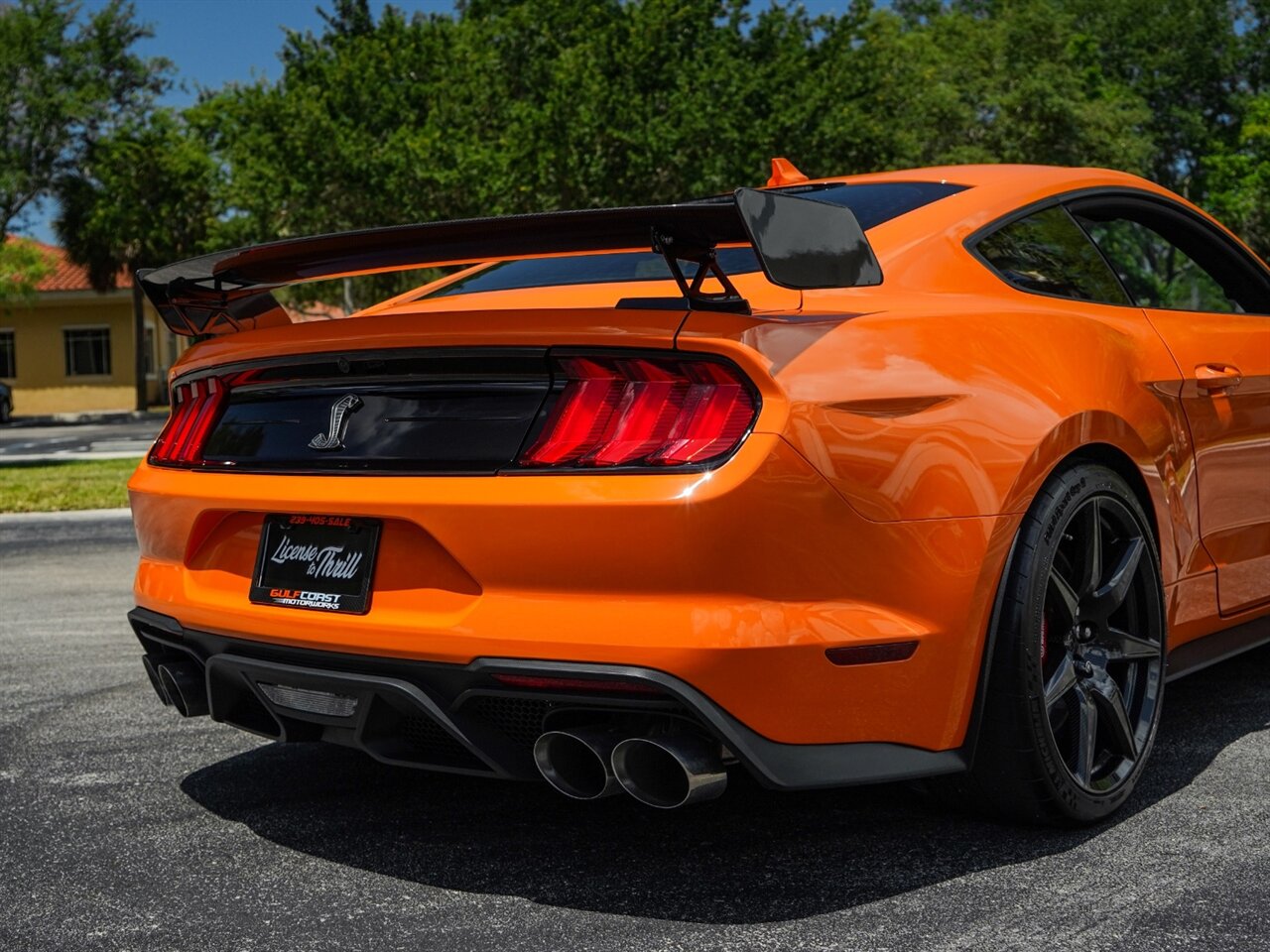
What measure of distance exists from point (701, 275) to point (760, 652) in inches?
27.4

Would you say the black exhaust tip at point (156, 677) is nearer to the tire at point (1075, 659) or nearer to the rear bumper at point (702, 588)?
the rear bumper at point (702, 588)

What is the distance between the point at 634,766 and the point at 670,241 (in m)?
0.95

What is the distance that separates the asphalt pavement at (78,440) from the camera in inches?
847

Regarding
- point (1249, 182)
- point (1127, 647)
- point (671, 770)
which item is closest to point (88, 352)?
point (1249, 182)

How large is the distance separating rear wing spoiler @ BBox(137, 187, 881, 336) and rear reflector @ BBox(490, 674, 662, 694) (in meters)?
0.70

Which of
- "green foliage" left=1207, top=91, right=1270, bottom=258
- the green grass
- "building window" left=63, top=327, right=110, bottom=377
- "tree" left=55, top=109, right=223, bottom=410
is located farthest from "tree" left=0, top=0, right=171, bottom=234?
"green foliage" left=1207, top=91, right=1270, bottom=258

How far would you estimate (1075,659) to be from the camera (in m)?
3.18

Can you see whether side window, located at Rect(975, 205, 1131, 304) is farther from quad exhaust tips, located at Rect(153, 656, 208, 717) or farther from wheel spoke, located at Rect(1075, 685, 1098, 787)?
quad exhaust tips, located at Rect(153, 656, 208, 717)

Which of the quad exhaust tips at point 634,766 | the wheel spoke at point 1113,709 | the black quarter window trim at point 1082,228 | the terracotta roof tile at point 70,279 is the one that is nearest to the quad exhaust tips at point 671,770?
the quad exhaust tips at point 634,766

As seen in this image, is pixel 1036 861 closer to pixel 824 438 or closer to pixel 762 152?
pixel 824 438

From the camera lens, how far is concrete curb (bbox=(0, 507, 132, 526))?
11.0 m

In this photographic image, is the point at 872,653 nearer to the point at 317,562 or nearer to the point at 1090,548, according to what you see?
the point at 1090,548

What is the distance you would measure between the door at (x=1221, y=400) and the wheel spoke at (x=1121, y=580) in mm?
433

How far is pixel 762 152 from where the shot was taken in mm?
25500
